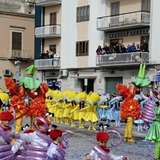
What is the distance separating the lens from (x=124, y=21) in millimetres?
28125

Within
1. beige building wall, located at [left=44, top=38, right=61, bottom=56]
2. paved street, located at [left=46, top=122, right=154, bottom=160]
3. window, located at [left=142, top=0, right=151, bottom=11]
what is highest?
window, located at [left=142, top=0, right=151, bottom=11]

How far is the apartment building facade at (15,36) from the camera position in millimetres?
38969

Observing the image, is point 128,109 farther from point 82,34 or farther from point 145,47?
point 82,34

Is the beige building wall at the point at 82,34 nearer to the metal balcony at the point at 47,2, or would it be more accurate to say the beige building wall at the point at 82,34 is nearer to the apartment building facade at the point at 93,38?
the apartment building facade at the point at 93,38

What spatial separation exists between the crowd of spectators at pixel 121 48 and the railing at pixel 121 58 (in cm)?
20

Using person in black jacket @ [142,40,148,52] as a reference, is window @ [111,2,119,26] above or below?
above

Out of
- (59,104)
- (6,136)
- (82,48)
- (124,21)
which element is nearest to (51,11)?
(82,48)

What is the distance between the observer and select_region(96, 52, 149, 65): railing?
26.0 meters

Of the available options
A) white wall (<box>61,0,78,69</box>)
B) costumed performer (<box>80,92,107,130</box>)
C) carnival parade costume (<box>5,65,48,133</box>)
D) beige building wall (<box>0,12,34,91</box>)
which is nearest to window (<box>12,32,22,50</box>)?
beige building wall (<box>0,12,34,91</box>)

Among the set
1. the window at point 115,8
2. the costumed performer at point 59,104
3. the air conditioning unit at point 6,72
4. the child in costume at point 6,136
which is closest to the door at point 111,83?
the window at point 115,8

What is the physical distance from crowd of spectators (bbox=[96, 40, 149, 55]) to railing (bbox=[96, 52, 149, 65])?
204 mm

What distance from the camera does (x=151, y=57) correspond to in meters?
26.0

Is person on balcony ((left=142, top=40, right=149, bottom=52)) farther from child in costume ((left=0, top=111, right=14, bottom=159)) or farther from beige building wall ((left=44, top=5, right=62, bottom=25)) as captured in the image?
child in costume ((left=0, top=111, right=14, bottom=159))

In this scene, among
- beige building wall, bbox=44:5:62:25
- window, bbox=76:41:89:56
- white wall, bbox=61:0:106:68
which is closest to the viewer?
white wall, bbox=61:0:106:68
